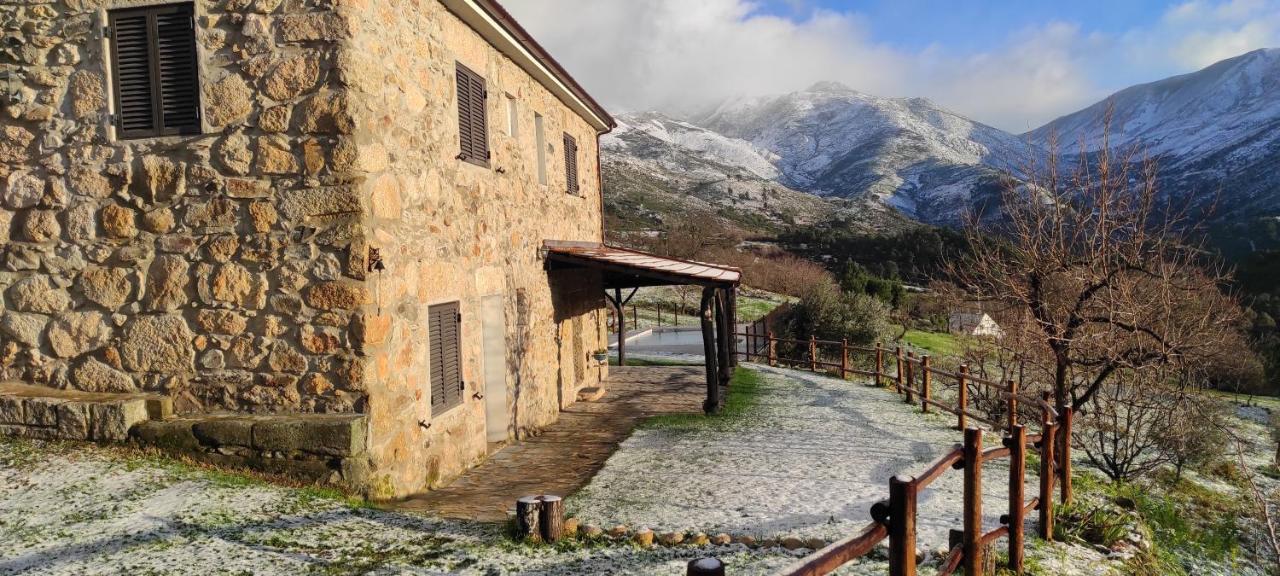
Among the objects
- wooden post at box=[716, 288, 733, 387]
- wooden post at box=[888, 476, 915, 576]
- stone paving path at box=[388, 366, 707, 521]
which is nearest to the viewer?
wooden post at box=[888, 476, 915, 576]

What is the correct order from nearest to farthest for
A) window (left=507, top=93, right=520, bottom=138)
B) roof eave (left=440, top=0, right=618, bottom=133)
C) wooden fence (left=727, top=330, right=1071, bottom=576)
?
wooden fence (left=727, top=330, right=1071, bottom=576) < roof eave (left=440, top=0, right=618, bottom=133) < window (left=507, top=93, right=520, bottom=138)

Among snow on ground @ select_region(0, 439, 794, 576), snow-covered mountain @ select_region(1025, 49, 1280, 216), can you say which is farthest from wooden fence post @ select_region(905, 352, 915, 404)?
snow-covered mountain @ select_region(1025, 49, 1280, 216)

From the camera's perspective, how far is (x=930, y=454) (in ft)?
28.9

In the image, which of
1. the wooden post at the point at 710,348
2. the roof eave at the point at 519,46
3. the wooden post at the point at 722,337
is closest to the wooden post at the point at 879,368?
the wooden post at the point at 722,337

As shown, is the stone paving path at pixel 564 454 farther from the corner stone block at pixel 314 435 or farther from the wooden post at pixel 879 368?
the wooden post at pixel 879 368

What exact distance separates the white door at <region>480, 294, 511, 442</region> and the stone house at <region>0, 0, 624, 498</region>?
1.95 meters

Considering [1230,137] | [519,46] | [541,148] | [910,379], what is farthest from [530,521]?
[1230,137]

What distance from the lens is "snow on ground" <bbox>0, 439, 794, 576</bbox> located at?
170 inches

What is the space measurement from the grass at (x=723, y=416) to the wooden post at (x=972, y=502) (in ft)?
19.4

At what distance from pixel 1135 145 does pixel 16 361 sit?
12.0 metres

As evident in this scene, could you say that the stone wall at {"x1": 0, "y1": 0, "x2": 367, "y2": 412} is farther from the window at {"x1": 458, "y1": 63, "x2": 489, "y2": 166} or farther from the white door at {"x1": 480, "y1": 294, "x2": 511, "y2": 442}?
the white door at {"x1": 480, "y1": 294, "x2": 511, "y2": 442}

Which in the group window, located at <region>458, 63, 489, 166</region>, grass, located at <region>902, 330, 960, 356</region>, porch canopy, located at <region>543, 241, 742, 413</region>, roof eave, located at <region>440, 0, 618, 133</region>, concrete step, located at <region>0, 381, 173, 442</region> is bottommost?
grass, located at <region>902, 330, 960, 356</region>

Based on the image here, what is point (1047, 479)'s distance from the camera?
17.4 feet

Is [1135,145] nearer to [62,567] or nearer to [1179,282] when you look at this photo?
[1179,282]
